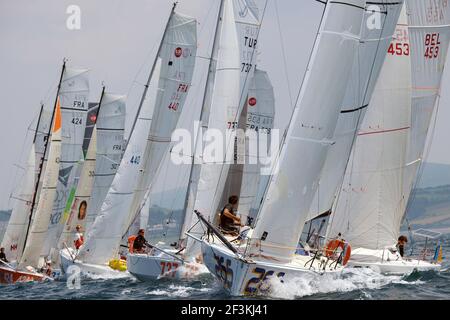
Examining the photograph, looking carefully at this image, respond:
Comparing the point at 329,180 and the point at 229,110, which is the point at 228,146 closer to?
the point at 229,110

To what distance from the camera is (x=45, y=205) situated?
30656 mm

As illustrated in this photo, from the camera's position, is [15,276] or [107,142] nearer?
[15,276]

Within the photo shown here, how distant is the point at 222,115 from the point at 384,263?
6.15m

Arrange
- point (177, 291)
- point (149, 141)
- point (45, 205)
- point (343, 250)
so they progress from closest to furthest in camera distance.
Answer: point (343, 250) → point (177, 291) → point (149, 141) → point (45, 205)

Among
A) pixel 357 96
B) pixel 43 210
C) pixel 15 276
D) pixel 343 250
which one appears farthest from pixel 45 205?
pixel 357 96

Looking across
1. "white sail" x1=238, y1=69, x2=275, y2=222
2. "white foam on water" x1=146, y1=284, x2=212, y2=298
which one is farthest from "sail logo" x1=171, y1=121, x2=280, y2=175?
"white foam on water" x1=146, y1=284, x2=212, y2=298

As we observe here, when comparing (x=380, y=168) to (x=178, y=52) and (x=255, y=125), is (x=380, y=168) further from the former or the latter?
(x=178, y=52)

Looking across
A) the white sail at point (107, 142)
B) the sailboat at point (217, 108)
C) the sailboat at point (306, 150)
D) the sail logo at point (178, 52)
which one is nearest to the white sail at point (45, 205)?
the white sail at point (107, 142)

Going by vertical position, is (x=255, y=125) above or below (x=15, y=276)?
above

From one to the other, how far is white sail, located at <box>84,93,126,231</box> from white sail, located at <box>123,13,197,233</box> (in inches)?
184

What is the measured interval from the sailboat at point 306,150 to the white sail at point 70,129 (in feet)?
54.3

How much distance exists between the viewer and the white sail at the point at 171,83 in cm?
2897

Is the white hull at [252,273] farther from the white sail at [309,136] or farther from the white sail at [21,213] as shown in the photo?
the white sail at [21,213]

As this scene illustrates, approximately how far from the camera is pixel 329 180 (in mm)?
20750
